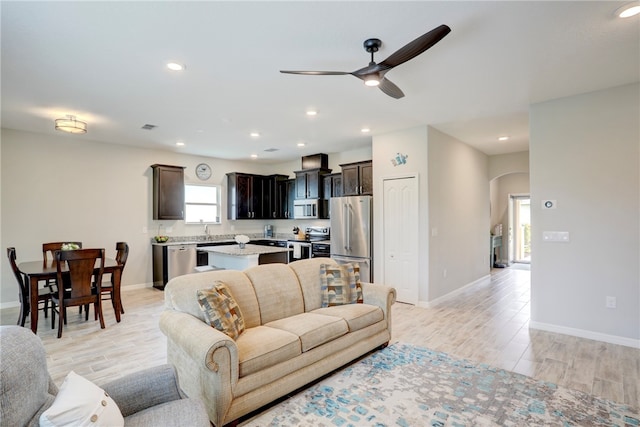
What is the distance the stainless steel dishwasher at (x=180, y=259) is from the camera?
632 cm

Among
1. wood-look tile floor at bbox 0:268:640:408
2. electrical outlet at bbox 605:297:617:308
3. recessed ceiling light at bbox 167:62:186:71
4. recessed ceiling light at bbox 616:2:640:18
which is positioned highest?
recessed ceiling light at bbox 167:62:186:71

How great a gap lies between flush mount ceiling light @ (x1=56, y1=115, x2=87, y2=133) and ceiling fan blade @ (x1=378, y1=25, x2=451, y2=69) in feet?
14.5

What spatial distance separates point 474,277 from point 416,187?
9.43ft

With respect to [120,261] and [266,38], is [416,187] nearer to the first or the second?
[266,38]

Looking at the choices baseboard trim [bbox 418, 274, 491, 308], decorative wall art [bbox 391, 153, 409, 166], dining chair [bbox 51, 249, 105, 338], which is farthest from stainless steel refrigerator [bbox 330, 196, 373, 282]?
dining chair [bbox 51, 249, 105, 338]

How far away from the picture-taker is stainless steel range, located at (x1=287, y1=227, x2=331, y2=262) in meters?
6.73

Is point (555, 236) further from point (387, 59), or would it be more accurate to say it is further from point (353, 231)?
point (387, 59)

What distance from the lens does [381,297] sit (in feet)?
11.5

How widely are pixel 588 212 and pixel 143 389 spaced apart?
4686 millimetres

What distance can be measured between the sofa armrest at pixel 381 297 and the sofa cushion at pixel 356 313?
83 millimetres

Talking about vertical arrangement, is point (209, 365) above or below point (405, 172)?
below

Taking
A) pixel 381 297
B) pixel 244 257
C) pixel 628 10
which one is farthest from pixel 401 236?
pixel 628 10

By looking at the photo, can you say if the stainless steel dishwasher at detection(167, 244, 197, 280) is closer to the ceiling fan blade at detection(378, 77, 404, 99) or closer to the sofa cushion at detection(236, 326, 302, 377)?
the sofa cushion at detection(236, 326, 302, 377)

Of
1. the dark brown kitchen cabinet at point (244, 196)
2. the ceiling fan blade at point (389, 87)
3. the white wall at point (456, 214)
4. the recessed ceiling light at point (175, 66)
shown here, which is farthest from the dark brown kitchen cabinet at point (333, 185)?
the recessed ceiling light at point (175, 66)
